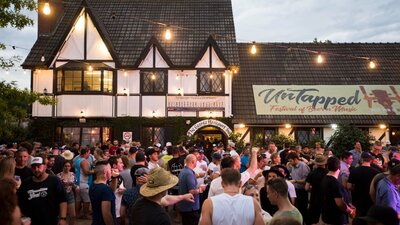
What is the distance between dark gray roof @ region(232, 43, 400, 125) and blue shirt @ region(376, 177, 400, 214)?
18.1 meters

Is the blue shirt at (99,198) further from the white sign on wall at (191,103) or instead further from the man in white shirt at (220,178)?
the white sign on wall at (191,103)

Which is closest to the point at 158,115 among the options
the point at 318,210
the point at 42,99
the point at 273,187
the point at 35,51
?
the point at 35,51

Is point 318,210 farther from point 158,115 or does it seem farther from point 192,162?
point 158,115

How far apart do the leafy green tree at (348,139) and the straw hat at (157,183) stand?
678 inches

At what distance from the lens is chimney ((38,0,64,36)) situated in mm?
26594

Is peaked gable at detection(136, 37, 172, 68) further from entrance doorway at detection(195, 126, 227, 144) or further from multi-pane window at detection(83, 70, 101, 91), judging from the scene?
entrance doorway at detection(195, 126, 227, 144)

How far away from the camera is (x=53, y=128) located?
24.1 m

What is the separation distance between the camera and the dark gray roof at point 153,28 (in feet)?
80.6

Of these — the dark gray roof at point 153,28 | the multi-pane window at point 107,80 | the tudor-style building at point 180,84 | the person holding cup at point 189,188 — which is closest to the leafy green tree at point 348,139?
the tudor-style building at point 180,84

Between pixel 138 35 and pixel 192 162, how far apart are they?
19.4 meters

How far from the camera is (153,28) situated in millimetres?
26688

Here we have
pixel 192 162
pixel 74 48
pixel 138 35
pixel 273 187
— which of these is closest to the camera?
pixel 273 187

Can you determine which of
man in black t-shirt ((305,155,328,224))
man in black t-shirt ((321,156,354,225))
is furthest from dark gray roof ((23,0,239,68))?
man in black t-shirt ((321,156,354,225))

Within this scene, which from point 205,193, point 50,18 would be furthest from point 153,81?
point 205,193
